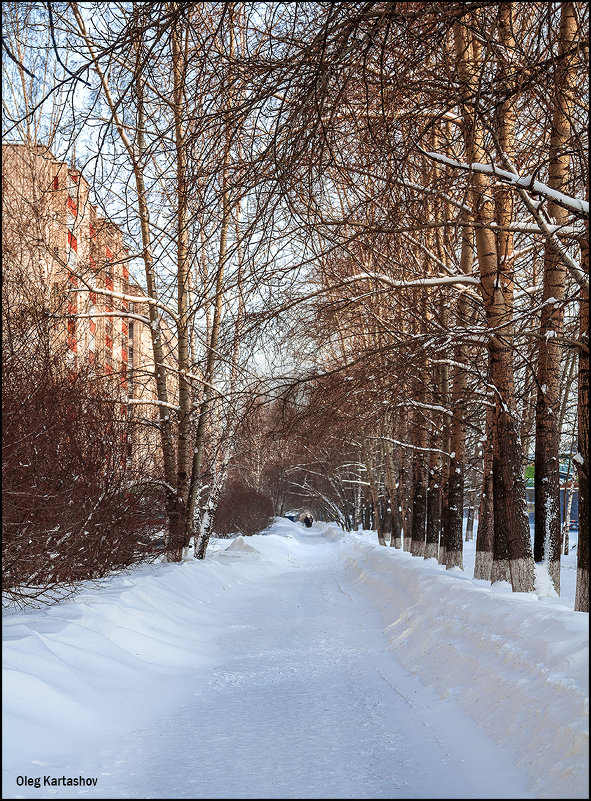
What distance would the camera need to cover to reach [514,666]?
5398 millimetres

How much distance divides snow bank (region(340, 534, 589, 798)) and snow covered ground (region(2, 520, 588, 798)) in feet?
0.05

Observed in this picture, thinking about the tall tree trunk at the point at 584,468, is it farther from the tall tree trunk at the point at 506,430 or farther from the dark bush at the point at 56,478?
the dark bush at the point at 56,478

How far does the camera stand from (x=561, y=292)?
381 inches

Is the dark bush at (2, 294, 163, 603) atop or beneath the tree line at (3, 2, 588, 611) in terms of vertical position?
beneath

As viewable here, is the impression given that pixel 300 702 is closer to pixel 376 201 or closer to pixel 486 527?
pixel 376 201

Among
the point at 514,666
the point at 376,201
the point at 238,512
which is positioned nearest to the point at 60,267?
the point at 376,201

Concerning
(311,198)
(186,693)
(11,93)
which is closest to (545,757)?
(186,693)

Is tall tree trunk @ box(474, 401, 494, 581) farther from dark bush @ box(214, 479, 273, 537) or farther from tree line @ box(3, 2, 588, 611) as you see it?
dark bush @ box(214, 479, 273, 537)

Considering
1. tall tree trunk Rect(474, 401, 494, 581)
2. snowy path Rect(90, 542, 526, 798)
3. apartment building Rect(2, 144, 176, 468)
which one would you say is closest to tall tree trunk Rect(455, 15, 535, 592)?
snowy path Rect(90, 542, 526, 798)

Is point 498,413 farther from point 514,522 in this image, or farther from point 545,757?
point 545,757

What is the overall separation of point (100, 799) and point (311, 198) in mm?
4292

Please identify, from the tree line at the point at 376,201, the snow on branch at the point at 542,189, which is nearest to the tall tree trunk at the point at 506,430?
the tree line at the point at 376,201

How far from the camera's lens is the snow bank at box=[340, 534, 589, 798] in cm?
394

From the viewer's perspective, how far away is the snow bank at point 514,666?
3936 millimetres
